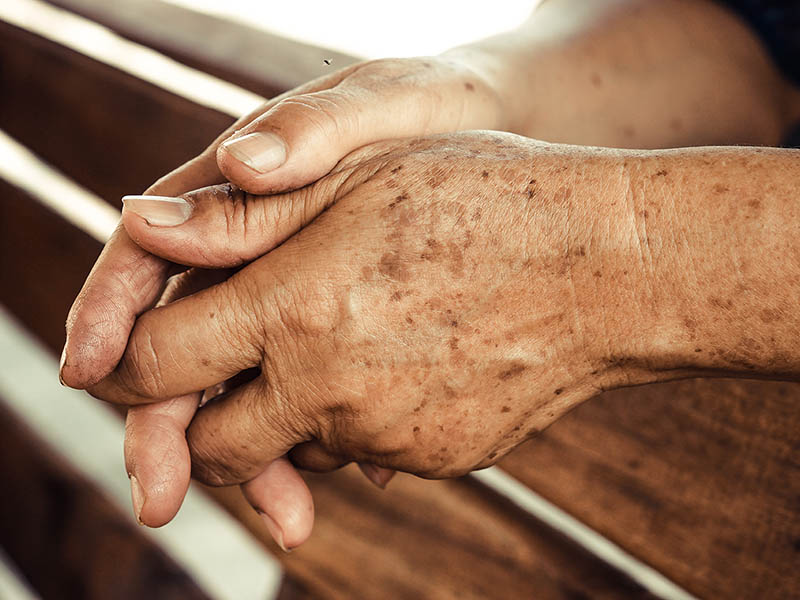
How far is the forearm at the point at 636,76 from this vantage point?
0.93m

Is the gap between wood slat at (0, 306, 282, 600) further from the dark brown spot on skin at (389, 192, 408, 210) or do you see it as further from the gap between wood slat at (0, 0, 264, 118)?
the dark brown spot on skin at (389, 192, 408, 210)

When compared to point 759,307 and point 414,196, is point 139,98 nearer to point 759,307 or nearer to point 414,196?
point 414,196

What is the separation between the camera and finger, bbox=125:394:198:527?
681 mm

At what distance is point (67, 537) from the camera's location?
1477mm

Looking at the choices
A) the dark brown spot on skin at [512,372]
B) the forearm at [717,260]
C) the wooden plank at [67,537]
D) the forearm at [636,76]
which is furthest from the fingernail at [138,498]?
the wooden plank at [67,537]

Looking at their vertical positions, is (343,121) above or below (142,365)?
above

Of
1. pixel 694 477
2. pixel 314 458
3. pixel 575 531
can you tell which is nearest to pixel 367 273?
pixel 314 458

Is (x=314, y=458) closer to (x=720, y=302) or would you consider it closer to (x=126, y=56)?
(x=720, y=302)

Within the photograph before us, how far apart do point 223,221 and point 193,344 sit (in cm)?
12

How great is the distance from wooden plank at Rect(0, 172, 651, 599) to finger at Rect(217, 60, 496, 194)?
1.55 feet

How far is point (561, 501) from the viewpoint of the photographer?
83 cm

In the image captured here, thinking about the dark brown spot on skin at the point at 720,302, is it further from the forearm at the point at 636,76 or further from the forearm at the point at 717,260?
the forearm at the point at 636,76

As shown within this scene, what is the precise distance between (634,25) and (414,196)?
607mm

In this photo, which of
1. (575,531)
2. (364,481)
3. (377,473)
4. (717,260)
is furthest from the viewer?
(364,481)
